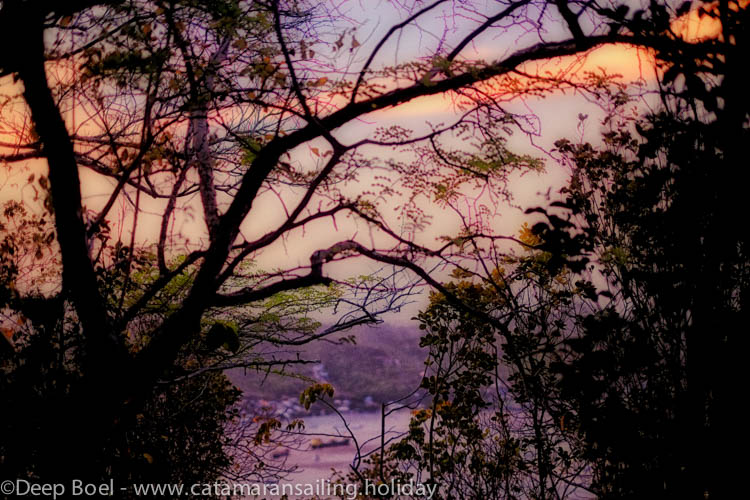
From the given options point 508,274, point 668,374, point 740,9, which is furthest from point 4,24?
point 508,274

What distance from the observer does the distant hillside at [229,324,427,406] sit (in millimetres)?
14250

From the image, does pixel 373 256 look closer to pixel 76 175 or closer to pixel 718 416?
pixel 76 175

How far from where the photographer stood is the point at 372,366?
14.6 metres

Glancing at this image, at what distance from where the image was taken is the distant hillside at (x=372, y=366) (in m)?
14.2

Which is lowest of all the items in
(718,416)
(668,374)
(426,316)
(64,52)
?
(718,416)

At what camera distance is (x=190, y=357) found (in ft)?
23.0

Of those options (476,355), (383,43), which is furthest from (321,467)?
(383,43)

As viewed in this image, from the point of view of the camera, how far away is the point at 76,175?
2.81 meters

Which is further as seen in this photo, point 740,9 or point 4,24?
point 4,24

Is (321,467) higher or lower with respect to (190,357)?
lower

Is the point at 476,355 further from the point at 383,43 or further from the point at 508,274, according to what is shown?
the point at 383,43

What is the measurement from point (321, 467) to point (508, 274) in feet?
29.5

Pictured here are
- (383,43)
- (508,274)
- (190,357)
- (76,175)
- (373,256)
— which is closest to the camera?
(76,175)

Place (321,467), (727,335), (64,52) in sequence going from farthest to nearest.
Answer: (321,467) < (64,52) < (727,335)
